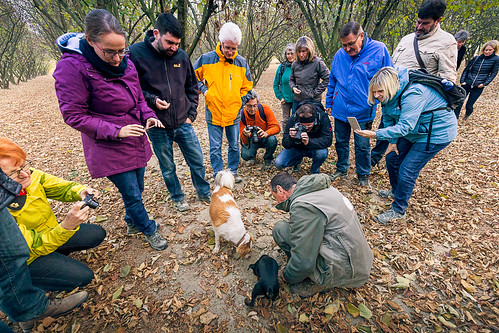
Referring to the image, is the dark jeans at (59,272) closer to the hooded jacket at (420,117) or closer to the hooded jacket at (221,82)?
the hooded jacket at (221,82)

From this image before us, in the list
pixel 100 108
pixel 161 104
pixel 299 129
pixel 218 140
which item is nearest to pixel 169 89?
pixel 161 104

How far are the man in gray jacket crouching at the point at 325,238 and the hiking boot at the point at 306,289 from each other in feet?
0.76

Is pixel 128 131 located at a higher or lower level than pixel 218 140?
higher

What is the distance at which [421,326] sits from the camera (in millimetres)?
2111

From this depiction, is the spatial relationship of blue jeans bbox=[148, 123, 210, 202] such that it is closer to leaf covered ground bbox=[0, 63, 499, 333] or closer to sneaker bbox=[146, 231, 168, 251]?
leaf covered ground bbox=[0, 63, 499, 333]

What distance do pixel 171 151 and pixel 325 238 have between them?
250cm

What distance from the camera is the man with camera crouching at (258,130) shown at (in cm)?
450

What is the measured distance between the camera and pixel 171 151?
10.9 feet

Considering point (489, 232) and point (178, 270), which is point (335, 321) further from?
point (489, 232)

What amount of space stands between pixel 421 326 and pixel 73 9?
31.9 ft

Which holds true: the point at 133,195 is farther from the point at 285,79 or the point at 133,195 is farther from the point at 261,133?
the point at 285,79

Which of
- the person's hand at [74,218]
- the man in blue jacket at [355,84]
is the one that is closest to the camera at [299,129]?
the man in blue jacket at [355,84]

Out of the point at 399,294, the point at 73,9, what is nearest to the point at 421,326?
the point at 399,294

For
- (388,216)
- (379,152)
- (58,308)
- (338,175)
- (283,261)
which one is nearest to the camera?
(58,308)
